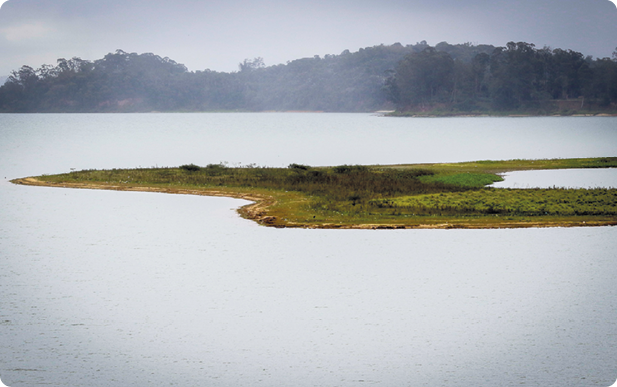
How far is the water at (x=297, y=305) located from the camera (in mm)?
10703

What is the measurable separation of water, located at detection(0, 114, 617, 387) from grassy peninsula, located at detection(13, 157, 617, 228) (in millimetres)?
1387

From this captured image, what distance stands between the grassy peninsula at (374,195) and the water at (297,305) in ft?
4.55

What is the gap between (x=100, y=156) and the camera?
62.4 meters

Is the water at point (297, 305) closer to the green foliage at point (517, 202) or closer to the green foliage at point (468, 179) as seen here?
the green foliage at point (517, 202)

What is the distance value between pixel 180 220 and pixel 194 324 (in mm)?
10860

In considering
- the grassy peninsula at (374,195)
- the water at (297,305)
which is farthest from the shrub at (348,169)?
the water at (297,305)

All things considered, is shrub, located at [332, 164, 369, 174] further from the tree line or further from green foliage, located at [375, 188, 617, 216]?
the tree line

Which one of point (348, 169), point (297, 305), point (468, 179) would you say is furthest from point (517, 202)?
point (348, 169)

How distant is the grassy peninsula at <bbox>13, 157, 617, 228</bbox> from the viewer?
21500 millimetres

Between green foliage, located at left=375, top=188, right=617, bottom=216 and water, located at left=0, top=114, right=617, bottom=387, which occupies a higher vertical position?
green foliage, located at left=375, top=188, right=617, bottom=216

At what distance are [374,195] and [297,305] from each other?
13137 millimetres

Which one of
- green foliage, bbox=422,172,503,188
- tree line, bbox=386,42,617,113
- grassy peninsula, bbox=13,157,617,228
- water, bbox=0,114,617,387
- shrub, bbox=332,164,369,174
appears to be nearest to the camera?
water, bbox=0,114,617,387

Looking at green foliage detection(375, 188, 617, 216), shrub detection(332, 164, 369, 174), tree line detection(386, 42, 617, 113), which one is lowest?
green foliage detection(375, 188, 617, 216)

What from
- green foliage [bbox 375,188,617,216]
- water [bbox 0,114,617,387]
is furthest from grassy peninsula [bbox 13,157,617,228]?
water [bbox 0,114,617,387]
